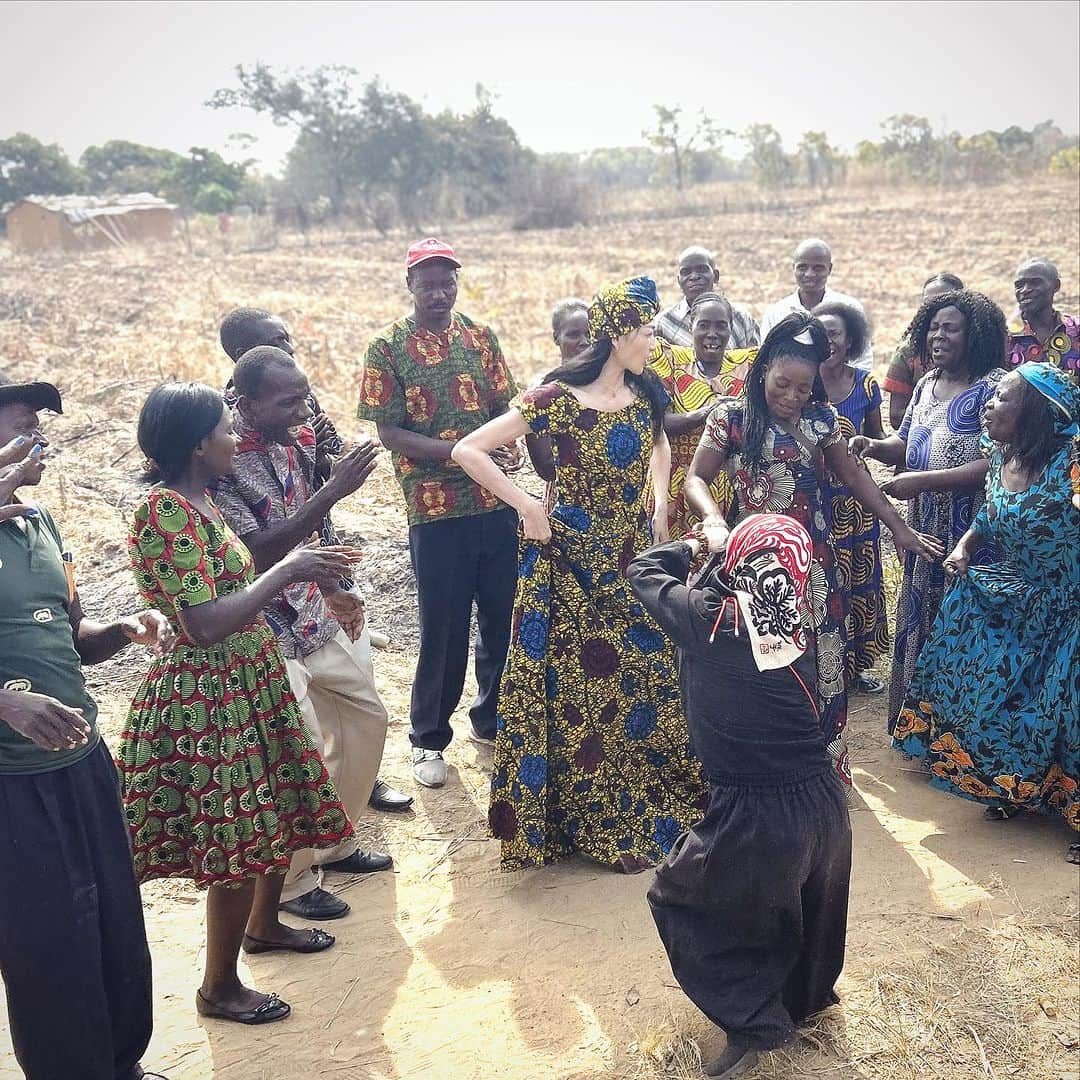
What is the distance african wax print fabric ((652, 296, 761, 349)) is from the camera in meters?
5.72

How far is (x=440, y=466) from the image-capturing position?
4641mm

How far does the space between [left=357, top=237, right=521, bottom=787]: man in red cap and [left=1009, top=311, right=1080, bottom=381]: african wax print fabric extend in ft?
8.53

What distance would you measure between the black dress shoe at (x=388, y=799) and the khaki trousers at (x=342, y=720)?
46 cm

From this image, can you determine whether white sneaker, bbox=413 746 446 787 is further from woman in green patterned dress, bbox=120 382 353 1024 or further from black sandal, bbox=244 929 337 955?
woman in green patterned dress, bbox=120 382 353 1024

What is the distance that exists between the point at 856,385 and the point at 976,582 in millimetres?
1315

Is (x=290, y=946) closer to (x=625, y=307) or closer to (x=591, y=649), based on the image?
(x=591, y=649)

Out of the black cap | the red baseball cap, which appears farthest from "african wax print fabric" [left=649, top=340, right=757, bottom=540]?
the black cap

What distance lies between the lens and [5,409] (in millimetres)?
2734

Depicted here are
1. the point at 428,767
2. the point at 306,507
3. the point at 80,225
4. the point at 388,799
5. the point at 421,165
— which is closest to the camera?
the point at 306,507

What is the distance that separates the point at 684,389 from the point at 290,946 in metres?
3.00

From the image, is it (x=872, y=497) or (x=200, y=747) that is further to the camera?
(x=872, y=497)

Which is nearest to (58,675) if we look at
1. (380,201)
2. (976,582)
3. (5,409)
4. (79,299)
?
(5,409)

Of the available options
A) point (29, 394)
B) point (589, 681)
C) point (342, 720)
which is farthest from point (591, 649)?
point (29, 394)

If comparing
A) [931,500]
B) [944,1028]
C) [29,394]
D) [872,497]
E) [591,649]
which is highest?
[29,394]
